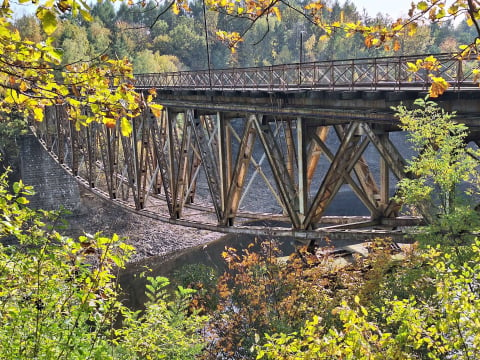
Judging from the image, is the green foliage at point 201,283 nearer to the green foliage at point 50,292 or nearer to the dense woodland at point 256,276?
the dense woodland at point 256,276

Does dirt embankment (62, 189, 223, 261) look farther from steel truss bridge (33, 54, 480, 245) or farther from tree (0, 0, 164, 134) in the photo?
tree (0, 0, 164, 134)

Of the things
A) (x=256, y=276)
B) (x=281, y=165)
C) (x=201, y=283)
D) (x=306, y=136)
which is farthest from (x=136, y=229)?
(x=306, y=136)

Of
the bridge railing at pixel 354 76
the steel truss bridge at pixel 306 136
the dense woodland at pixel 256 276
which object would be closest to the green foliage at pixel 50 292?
the dense woodland at pixel 256 276

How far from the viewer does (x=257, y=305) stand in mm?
15781

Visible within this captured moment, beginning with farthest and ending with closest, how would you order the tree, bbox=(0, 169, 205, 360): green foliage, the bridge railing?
1. the bridge railing
2. bbox=(0, 169, 205, 360): green foliage
3. the tree

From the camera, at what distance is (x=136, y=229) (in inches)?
1431

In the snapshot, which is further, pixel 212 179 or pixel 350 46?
pixel 350 46

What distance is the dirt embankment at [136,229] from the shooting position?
112ft

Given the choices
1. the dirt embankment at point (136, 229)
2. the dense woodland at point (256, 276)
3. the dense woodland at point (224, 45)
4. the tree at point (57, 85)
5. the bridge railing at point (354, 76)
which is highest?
the dense woodland at point (224, 45)

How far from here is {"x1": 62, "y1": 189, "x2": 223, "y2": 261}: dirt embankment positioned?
34.2m

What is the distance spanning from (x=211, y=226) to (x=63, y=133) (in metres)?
18.2

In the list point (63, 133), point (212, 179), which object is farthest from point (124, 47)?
point (212, 179)

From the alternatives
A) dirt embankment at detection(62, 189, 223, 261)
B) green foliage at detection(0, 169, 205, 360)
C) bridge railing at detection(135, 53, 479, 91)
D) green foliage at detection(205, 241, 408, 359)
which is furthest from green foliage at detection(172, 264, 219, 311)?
dirt embankment at detection(62, 189, 223, 261)

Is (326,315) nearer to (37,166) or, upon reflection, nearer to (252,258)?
(252,258)
